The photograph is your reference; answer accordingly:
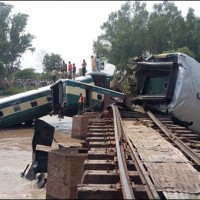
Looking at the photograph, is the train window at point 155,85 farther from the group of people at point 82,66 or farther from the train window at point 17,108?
the group of people at point 82,66

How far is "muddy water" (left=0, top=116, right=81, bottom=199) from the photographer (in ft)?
28.0

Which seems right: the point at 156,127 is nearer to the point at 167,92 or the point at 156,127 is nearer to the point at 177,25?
the point at 167,92

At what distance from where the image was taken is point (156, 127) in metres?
10.7

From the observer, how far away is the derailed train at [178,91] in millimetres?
12914

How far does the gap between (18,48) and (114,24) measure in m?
18.0

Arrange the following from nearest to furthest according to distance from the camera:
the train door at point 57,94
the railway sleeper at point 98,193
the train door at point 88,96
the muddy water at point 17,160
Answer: the railway sleeper at point 98,193
the muddy water at point 17,160
the train door at point 88,96
the train door at point 57,94

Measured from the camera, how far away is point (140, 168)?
18.4 feet

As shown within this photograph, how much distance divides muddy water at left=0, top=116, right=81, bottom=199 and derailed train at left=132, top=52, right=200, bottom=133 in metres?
3.72

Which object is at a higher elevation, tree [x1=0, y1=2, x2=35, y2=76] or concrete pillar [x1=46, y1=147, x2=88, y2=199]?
tree [x1=0, y1=2, x2=35, y2=76]

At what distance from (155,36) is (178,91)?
50188mm

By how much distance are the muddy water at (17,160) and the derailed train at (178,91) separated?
3.72 metres

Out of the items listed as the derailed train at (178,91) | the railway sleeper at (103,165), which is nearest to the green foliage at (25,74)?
the derailed train at (178,91)

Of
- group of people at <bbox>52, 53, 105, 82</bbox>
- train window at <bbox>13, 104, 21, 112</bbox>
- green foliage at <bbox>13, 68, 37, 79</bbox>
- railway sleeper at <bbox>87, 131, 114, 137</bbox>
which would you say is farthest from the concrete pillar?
green foliage at <bbox>13, 68, 37, 79</bbox>

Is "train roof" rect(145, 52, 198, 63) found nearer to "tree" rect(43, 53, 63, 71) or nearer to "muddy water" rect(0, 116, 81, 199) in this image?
"muddy water" rect(0, 116, 81, 199)
